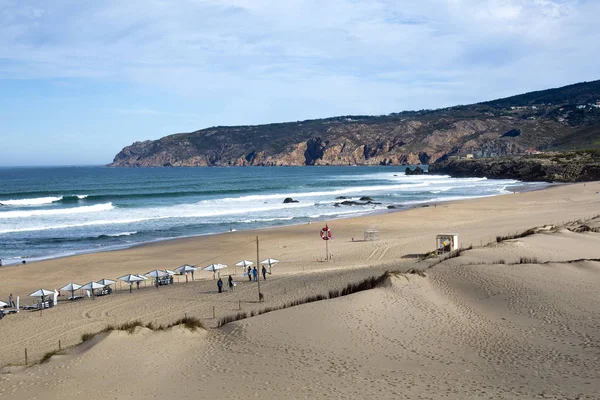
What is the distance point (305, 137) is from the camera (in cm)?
19638

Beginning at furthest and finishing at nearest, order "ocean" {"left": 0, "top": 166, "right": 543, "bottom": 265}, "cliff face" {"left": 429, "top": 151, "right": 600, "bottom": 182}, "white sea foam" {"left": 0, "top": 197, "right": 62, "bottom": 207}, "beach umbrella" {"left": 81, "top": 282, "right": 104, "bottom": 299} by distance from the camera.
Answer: "cliff face" {"left": 429, "top": 151, "right": 600, "bottom": 182}, "white sea foam" {"left": 0, "top": 197, "right": 62, "bottom": 207}, "ocean" {"left": 0, "top": 166, "right": 543, "bottom": 265}, "beach umbrella" {"left": 81, "top": 282, "right": 104, "bottom": 299}

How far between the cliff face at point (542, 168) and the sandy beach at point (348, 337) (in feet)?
189

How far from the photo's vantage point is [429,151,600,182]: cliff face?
75000 mm

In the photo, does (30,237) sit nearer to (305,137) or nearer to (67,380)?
(67,380)

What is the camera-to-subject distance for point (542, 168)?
79875 millimetres

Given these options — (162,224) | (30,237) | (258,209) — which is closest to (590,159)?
(258,209)

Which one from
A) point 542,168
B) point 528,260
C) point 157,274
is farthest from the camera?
point 542,168

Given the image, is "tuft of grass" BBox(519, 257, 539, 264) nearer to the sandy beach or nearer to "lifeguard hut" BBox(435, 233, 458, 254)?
the sandy beach

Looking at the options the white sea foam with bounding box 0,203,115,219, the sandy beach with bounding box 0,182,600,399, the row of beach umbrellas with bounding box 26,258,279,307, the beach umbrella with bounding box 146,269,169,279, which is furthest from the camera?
the white sea foam with bounding box 0,203,115,219

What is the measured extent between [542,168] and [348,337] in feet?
250

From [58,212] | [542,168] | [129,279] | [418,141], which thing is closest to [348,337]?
[129,279]

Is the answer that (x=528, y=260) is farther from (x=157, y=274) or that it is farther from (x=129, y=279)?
(x=129, y=279)

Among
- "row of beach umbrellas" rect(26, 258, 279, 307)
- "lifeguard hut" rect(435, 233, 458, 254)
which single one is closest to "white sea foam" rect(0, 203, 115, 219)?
"row of beach umbrellas" rect(26, 258, 279, 307)

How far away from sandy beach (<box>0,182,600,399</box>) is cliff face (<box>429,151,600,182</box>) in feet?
189
